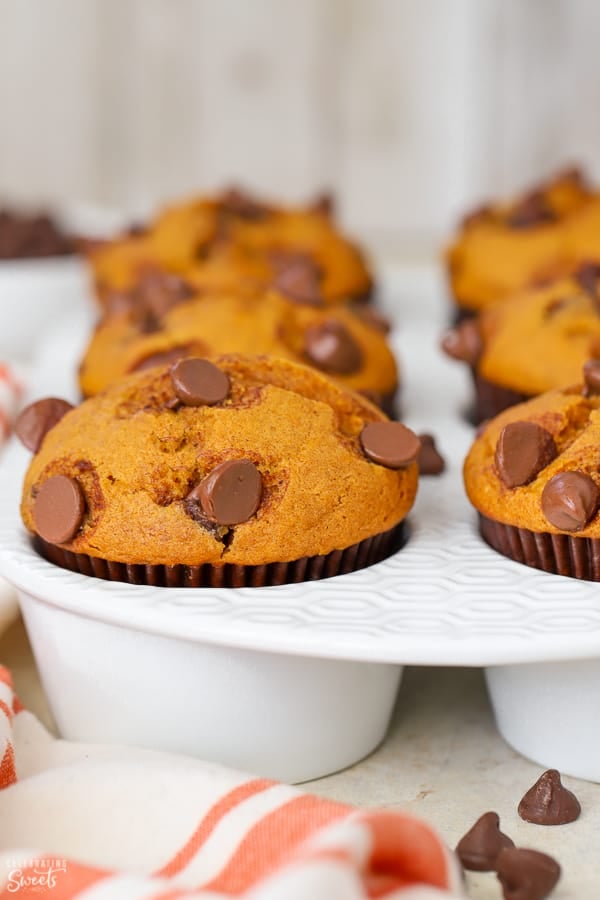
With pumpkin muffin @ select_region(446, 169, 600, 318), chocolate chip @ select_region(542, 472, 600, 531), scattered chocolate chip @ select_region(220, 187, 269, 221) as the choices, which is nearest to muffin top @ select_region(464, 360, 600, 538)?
chocolate chip @ select_region(542, 472, 600, 531)

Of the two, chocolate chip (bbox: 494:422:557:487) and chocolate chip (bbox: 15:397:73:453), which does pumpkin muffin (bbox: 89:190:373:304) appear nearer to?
chocolate chip (bbox: 15:397:73:453)

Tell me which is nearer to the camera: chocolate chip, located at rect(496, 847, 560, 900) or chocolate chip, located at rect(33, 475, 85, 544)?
chocolate chip, located at rect(496, 847, 560, 900)

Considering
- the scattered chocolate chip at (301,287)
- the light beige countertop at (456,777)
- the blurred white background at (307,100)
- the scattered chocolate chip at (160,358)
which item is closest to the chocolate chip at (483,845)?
the light beige countertop at (456,777)

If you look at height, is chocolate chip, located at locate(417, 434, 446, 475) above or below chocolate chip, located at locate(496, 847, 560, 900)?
above

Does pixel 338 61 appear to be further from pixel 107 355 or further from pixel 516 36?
pixel 107 355

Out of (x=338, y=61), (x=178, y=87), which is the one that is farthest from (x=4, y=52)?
(x=338, y=61)

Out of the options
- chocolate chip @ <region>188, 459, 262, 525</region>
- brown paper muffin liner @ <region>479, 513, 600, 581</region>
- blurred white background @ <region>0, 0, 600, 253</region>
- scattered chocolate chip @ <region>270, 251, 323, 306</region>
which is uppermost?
chocolate chip @ <region>188, 459, 262, 525</region>
